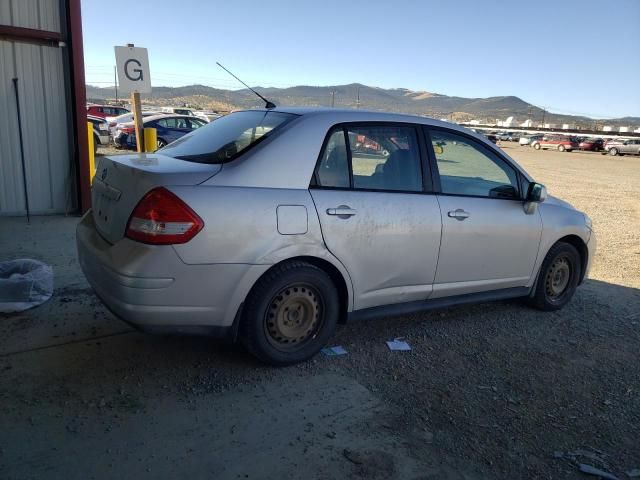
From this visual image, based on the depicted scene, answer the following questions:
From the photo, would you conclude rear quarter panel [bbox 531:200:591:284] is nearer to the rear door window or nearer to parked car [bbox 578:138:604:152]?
the rear door window

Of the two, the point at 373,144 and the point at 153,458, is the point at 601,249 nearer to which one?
the point at 373,144

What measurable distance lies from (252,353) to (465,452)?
1453 millimetres

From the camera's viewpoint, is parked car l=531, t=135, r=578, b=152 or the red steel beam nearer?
the red steel beam

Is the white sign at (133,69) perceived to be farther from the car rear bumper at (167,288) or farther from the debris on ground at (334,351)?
the debris on ground at (334,351)

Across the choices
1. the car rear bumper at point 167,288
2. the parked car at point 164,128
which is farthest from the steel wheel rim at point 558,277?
the parked car at point 164,128

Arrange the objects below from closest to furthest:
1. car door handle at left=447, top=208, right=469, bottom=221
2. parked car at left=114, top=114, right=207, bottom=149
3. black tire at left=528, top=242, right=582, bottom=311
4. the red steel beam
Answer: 1. car door handle at left=447, top=208, right=469, bottom=221
2. black tire at left=528, top=242, right=582, bottom=311
3. the red steel beam
4. parked car at left=114, top=114, right=207, bottom=149

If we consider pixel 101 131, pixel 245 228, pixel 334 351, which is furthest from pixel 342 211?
pixel 101 131

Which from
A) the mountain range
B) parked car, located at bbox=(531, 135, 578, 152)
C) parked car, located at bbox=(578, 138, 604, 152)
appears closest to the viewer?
parked car, located at bbox=(531, 135, 578, 152)

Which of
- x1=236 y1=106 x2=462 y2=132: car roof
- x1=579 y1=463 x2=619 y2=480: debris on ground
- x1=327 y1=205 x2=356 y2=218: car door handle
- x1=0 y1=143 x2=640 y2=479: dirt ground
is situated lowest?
x1=579 y1=463 x2=619 y2=480: debris on ground

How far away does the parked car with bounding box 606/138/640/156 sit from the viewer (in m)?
43.7

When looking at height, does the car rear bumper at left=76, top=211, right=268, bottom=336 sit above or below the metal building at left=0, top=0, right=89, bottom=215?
below

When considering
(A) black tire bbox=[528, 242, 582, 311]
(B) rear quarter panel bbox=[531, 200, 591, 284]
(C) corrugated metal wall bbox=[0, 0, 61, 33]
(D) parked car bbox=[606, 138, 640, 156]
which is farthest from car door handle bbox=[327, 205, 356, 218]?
(D) parked car bbox=[606, 138, 640, 156]

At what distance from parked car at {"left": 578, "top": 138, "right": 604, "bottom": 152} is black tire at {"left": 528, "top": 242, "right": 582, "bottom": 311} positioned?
48.3 m

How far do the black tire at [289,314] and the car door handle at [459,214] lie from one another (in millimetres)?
1131
